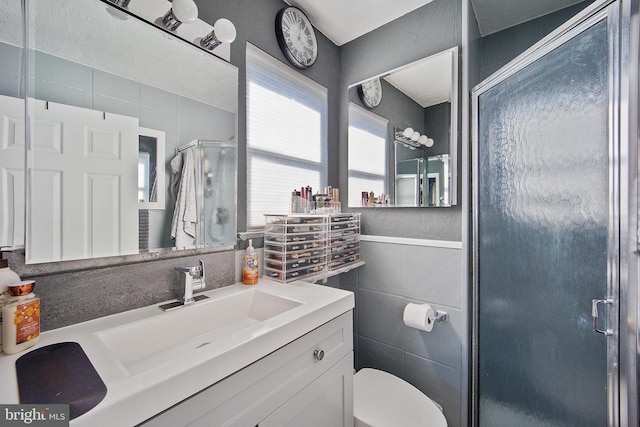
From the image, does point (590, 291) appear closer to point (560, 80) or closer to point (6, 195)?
point (560, 80)

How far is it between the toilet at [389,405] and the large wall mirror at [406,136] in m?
1.00

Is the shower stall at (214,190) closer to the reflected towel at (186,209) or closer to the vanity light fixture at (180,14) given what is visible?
the reflected towel at (186,209)

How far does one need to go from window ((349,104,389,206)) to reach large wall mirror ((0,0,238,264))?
3.14 feet

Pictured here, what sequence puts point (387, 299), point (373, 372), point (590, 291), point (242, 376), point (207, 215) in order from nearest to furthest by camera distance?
point (242, 376) → point (590, 291) → point (207, 215) → point (373, 372) → point (387, 299)

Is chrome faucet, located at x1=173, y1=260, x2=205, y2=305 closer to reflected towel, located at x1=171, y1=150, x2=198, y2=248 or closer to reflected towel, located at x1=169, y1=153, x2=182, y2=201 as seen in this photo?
reflected towel, located at x1=171, y1=150, x2=198, y2=248

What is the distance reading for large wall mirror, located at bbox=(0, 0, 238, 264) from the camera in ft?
2.49

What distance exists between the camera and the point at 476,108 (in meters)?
1.43

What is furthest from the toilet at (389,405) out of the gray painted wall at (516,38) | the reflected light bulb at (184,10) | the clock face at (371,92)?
the gray painted wall at (516,38)

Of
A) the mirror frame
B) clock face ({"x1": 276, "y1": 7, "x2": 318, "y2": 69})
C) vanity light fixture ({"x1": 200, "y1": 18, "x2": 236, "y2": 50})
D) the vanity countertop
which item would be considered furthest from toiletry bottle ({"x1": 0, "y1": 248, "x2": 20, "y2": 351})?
clock face ({"x1": 276, "y1": 7, "x2": 318, "y2": 69})

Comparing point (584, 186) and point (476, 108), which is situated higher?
point (476, 108)

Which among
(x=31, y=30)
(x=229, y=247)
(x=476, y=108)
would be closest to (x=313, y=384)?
(x=229, y=247)

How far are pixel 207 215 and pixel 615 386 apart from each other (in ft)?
4.98

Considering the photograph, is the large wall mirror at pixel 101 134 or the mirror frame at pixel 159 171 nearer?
the large wall mirror at pixel 101 134

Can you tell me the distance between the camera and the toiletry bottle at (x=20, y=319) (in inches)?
25.5
